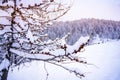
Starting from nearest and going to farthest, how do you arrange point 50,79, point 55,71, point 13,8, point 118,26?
point 13,8 → point 50,79 → point 55,71 → point 118,26

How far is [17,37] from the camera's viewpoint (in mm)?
4289

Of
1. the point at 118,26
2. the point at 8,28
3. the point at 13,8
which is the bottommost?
the point at 118,26

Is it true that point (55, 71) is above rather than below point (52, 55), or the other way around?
below

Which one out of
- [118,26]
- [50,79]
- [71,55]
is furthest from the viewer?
[118,26]

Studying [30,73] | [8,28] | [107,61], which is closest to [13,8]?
[8,28]

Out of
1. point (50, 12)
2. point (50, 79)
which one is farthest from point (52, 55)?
point (50, 79)

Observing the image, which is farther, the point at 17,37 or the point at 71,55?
the point at 17,37

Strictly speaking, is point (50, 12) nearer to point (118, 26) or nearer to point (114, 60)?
point (114, 60)

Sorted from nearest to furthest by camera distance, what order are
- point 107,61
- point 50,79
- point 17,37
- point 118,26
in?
point 17,37
point 50,79
point 107,61
point 118,26

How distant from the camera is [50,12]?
16.9ft

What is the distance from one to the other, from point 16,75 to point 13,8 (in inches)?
269

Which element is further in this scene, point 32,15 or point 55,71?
point 55,71

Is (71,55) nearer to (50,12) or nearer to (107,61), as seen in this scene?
(50,12)

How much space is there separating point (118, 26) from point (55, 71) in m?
124
